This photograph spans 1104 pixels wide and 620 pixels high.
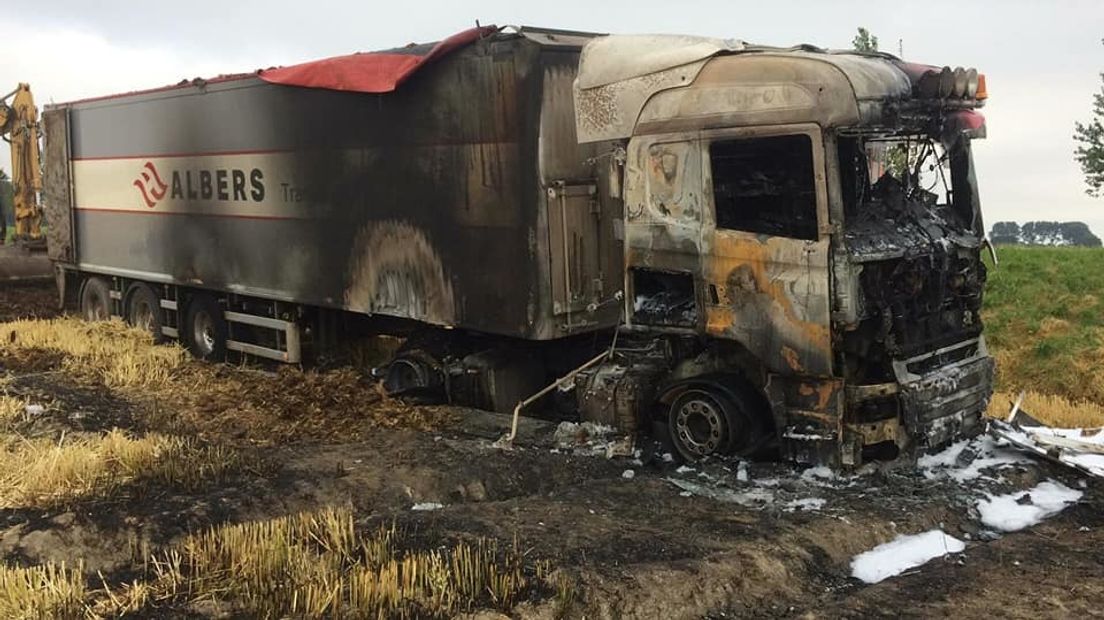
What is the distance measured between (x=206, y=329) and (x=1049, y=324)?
38.4 ft

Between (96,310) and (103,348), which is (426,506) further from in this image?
(96,310)

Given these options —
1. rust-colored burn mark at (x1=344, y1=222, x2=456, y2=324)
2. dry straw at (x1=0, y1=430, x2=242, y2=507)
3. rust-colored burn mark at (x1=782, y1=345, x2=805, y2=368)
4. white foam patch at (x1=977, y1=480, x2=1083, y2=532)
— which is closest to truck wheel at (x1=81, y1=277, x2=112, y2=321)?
rust-colored burn mark at (x1=344, y1=222, x2=456, y2=324)

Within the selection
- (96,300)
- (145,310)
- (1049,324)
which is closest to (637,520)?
(145,310)

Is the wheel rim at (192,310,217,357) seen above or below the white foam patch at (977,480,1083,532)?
above

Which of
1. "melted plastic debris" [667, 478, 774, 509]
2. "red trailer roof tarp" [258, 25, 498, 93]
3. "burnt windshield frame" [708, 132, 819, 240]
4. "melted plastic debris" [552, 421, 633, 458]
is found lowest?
"melted plastic debris" [667, 478, 774, 509]

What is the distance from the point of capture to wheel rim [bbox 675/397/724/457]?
257 inches

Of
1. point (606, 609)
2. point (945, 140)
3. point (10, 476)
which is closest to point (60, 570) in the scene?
point (10, 476)

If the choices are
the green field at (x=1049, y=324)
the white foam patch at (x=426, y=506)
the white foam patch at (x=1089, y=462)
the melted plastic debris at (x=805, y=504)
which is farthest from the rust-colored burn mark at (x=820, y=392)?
the green field at (x=1049, y=324)

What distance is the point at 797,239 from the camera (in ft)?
19.7

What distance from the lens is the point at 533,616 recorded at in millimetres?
4246

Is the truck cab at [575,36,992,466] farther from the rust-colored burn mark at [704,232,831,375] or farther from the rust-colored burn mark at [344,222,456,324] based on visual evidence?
the rust-colored burn mark at [344,222,456,324]

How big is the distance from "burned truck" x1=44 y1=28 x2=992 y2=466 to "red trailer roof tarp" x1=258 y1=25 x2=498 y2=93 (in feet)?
0.09

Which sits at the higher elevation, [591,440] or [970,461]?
[591,440]

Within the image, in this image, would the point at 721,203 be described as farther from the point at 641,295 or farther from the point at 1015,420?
the point at 1015,420
